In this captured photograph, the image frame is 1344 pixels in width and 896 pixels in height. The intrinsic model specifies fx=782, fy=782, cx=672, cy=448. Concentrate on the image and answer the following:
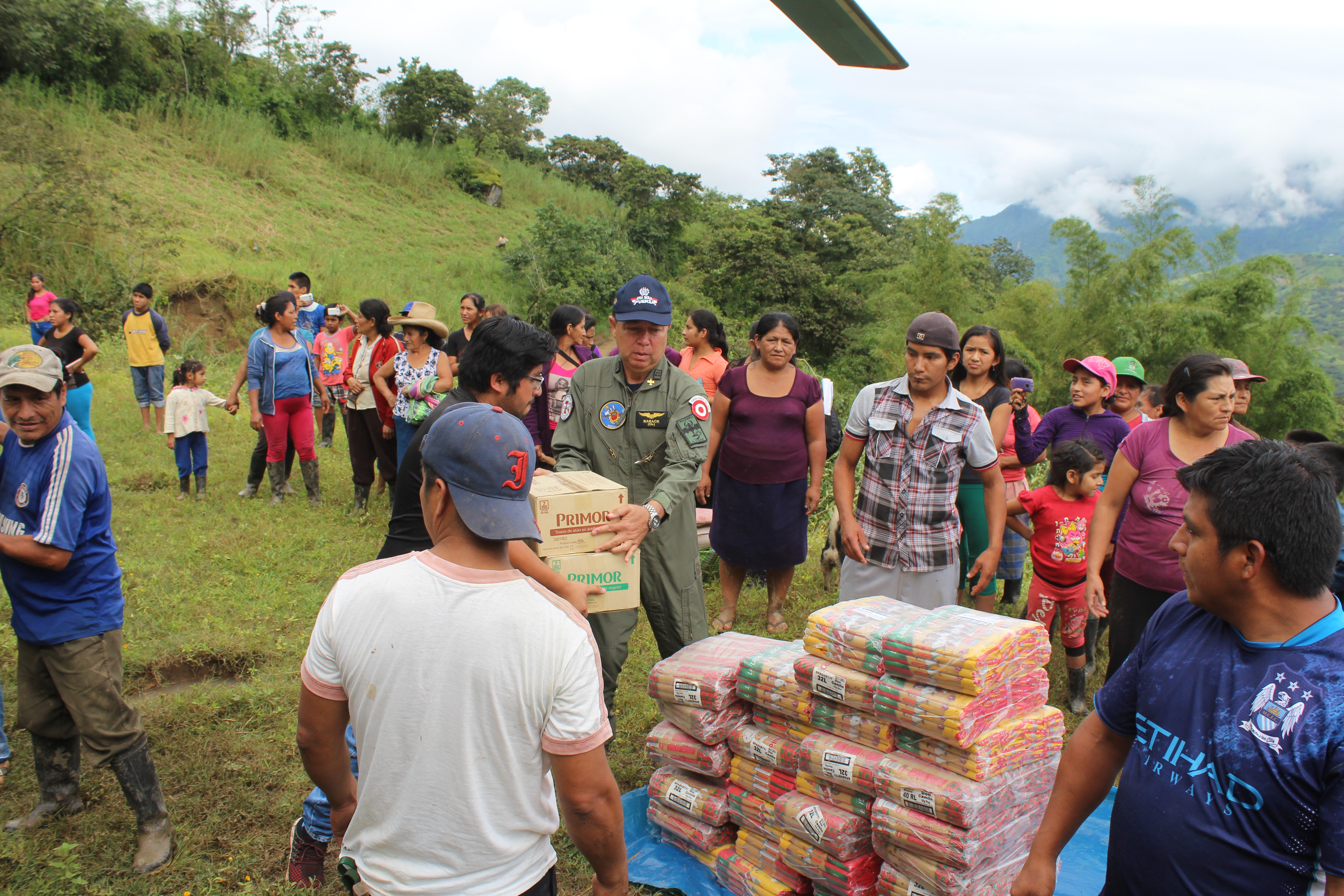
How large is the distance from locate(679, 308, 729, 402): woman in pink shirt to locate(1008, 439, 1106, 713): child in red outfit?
2714 millimetres

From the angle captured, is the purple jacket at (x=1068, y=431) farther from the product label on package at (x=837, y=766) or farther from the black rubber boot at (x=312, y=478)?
the black rubber boot at (x=312, y=478)

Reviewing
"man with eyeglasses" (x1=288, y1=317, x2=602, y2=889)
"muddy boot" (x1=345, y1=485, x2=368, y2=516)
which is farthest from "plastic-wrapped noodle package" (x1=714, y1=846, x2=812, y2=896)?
"muddy boot" (x1=345, y1=485, x2=368, y2=516)

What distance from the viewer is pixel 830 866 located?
2.84 metres

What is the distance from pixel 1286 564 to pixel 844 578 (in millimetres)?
2649

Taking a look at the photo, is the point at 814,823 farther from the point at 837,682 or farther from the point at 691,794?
the point at 691,794

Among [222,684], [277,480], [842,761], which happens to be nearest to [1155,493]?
[842,761]

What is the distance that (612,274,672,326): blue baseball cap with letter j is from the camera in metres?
3.52

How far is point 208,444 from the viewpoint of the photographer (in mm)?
10445

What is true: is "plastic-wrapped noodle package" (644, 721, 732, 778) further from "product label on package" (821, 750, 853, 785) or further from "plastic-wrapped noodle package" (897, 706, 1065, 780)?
"plastic-wrapped noodle package" (897, 706, 1065, 780)

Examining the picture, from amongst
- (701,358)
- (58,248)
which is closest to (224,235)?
(58,248)

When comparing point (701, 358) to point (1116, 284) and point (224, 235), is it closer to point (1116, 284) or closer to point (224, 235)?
point (224, 235)

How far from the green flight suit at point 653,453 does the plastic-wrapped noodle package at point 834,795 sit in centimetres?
94

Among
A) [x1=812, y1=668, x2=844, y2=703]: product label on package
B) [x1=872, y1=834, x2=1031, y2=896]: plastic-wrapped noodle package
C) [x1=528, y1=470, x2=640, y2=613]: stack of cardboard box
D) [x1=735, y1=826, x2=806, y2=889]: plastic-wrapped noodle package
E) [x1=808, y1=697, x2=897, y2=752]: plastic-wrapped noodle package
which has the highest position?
[x1=528, y1=470, x2=640, y2=613]: stack of cardboard box

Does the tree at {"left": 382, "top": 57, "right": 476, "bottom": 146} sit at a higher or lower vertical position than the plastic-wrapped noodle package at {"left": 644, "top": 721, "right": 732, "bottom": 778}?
higher
